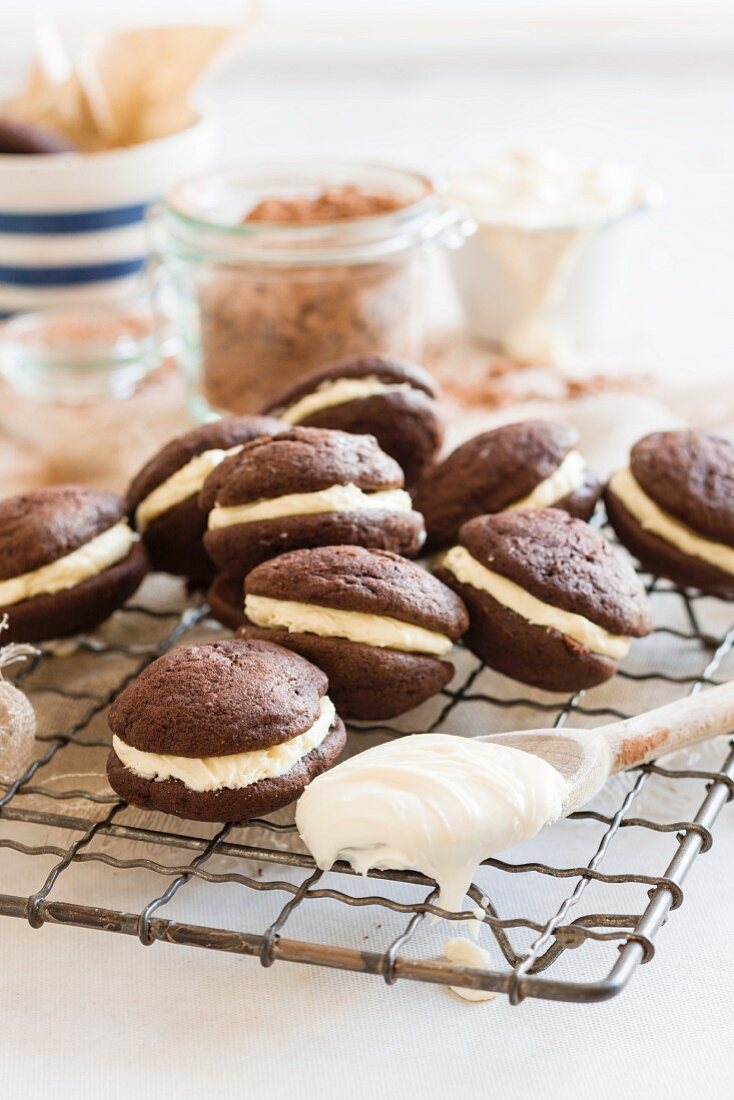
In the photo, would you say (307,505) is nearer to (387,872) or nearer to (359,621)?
(359,621)

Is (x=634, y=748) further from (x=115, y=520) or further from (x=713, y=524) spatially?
(x=115, y=520)

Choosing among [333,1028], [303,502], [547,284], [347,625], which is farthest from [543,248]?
[333,1028]

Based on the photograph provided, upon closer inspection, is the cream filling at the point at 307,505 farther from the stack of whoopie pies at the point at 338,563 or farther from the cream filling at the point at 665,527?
the cream filling at the point at 665,527

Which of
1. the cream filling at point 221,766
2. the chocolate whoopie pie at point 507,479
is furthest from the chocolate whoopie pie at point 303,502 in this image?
the cream filling at point 221,766

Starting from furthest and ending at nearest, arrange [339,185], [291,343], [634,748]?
[339,185], [291,343], [634,748]

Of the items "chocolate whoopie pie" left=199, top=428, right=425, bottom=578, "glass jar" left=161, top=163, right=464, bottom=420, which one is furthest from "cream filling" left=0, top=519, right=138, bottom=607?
"glass jar" left=161, top=163, right=464, bottom=420

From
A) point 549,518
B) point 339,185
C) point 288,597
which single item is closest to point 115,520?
point 288,597
